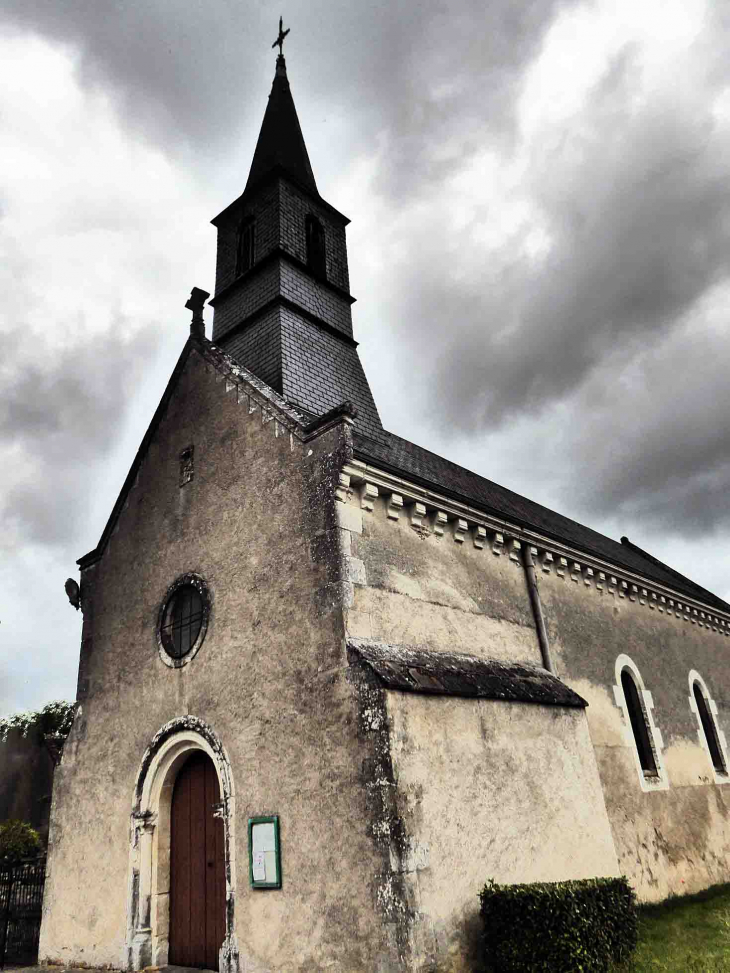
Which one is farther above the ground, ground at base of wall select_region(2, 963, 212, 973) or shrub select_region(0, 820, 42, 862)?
shrub select_region(0, 820, 42, 862)

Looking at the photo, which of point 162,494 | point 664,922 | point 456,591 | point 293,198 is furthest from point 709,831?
point 293,198

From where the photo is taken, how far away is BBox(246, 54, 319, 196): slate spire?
15.9m

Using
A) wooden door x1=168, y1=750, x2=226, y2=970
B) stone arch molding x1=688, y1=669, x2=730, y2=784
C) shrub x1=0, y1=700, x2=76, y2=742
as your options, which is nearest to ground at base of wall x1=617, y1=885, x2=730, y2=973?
stone arch molding x1=688, y1=669, x2=730, y2=784

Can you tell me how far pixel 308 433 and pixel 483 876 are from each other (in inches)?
212

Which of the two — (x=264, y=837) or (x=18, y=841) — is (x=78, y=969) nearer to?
(x=264, y=837)

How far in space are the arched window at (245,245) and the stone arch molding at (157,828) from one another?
9.77 metres

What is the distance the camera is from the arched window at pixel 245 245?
14734mm

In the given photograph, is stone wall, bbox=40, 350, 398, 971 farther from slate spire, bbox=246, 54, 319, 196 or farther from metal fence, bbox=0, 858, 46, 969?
slate spire, bbox=246, 54, 319, 196

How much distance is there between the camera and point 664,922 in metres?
9.43

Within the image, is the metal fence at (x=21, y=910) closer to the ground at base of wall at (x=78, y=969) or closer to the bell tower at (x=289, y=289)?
the ground at base of wall at (x=78, y=969)

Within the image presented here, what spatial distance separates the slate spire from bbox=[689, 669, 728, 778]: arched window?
14120 mm

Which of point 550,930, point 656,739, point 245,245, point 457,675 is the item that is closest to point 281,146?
point 245,245

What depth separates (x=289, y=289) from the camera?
13055 millimetres

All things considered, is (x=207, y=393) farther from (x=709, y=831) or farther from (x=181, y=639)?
(x=709, y=831)
